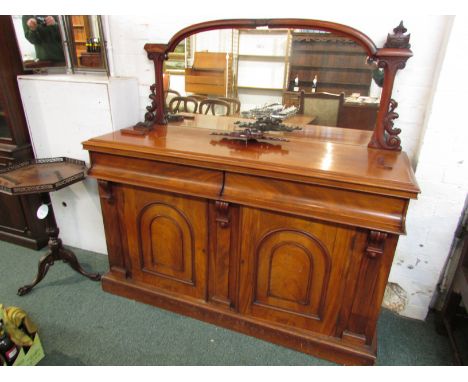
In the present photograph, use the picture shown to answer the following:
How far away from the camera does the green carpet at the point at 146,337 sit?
1.65 meters

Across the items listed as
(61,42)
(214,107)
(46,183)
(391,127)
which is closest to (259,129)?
(214,107)

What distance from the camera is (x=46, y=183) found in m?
1.84

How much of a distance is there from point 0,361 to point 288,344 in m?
1.32

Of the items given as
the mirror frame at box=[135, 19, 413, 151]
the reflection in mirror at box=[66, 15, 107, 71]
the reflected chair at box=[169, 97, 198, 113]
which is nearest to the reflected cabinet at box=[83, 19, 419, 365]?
the mirror frame at box=[135, 19, 413, 151]

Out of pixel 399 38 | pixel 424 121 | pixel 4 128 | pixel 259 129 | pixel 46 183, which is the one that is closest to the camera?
pixel 399 38

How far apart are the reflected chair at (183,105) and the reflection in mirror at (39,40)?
0.91 meters

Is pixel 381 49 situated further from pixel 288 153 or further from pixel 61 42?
pixel 61 42

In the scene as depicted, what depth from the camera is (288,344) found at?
5.55ft

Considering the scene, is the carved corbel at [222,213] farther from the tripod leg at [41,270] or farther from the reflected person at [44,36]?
the reflected person at [44,36]

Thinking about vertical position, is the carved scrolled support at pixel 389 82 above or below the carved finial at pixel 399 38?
below

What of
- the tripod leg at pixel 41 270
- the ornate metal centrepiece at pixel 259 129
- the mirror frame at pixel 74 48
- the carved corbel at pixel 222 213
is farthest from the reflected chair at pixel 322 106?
the tripod leg at pixel 41 270

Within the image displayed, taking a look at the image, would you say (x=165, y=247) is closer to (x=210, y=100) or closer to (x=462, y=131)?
(x=210, y=100)

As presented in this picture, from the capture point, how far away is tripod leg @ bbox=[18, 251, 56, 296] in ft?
6.72

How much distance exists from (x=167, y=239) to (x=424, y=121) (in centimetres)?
145
